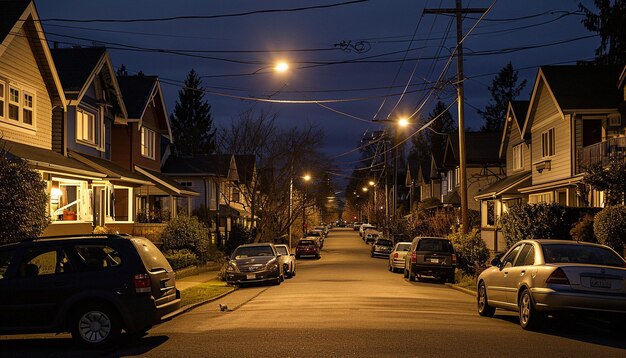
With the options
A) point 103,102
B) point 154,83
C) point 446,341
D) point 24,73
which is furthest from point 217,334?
point 154,83

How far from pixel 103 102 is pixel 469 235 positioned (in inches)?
628

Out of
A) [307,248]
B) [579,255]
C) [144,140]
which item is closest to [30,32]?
[144,140]

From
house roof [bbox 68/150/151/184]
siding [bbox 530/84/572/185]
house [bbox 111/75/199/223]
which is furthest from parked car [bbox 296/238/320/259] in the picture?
house roof [bbox 68/150/151/184]

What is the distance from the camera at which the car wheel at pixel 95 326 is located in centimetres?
1138

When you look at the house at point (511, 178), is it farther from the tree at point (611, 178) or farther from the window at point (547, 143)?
the tree at point (611, 178)

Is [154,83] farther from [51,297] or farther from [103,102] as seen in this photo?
[51,297]

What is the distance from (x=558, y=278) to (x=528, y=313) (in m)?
0.92

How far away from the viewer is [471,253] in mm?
29078

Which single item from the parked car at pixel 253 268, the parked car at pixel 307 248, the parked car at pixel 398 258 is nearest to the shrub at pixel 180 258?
the parked car at pixel 253 268

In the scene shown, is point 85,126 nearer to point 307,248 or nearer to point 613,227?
point 613,227

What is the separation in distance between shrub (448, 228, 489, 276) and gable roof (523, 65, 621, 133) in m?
6.31

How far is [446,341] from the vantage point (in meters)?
11.6

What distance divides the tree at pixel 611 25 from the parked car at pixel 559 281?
106ft

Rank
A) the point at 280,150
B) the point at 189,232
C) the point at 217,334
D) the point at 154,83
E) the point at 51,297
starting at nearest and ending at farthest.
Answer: the point at 51,297 < the point at 217,334 < the point at 189,232 < the point at 154,83 < the point at 280,150
